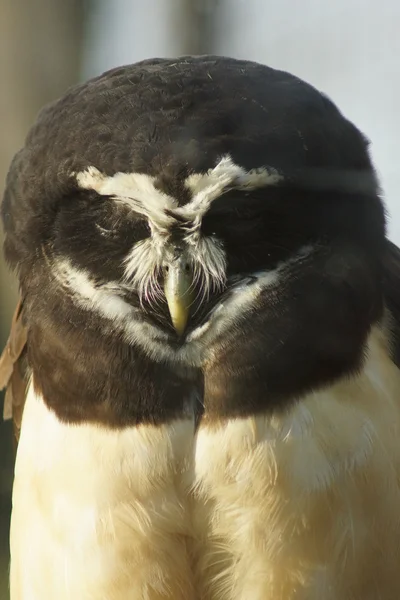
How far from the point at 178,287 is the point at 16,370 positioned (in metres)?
0.41

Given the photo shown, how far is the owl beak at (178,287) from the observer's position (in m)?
0.82

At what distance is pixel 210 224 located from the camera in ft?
2.67

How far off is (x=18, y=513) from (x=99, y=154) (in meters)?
0.47

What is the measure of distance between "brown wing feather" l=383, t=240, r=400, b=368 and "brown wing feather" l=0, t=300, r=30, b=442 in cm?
44

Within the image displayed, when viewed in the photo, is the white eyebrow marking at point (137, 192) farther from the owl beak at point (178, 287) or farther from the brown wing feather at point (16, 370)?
the brown wing feather at point (16, 370)

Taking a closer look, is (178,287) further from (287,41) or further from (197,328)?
(287,41)

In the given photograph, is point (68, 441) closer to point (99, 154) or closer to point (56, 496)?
point (56, 496)

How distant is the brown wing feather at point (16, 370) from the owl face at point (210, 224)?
0.62 feet

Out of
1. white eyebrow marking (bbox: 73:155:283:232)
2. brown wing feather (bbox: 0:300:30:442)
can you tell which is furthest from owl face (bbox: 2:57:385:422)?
brown wing feather (bbox: 0:300:30:442)

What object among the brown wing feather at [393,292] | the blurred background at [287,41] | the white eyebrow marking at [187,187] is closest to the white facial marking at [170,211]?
the white eyebrow marking at [187,187]

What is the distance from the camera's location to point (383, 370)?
36.2 inches

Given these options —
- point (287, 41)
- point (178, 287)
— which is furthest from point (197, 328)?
point (287, 41)

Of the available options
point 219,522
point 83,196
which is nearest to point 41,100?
point 83,196

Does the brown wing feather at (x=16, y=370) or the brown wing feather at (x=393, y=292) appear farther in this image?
the brown wing feather at (x=16, y=370)
